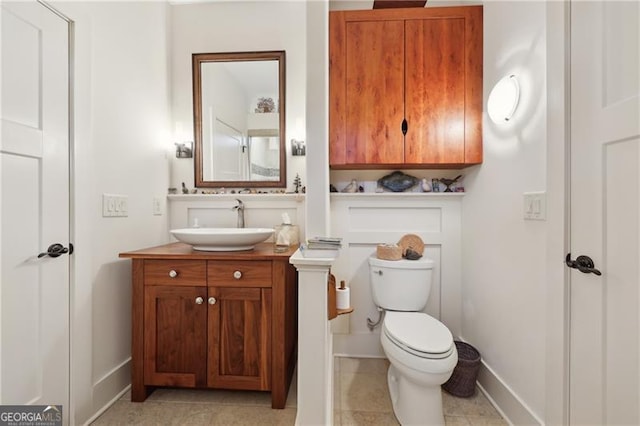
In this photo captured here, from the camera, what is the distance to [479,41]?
164cm

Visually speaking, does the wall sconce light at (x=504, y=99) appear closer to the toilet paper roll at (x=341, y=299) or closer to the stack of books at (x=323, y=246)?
the stack of books at (x=323, y=246)

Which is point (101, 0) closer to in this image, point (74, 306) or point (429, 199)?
point (74, 306)

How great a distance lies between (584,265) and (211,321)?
164 cm

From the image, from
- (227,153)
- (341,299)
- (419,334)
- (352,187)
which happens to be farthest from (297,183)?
(419,334)

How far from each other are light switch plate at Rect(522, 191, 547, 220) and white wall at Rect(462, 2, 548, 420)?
29mm

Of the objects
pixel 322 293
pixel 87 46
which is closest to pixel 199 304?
pixel 322 293

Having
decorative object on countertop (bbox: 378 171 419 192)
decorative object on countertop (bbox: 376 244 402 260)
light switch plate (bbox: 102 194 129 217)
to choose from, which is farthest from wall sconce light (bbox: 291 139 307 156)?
light switch plate (bbox: 102 194 129 217)

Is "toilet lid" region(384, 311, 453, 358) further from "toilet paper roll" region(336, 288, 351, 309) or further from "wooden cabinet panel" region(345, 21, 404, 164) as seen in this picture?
"wooden cabinet panel" region(345, 21, 404, 164)

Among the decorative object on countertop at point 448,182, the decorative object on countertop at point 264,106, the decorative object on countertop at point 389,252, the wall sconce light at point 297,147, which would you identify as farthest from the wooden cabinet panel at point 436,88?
the decorative object on countertop at point 264,106

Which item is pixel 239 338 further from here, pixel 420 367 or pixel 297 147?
pixel 297 147

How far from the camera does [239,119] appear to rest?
1.97 metres

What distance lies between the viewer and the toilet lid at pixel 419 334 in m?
1.20

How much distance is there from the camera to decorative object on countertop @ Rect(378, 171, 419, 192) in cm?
191

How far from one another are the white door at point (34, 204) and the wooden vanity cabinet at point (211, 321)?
30 cm
